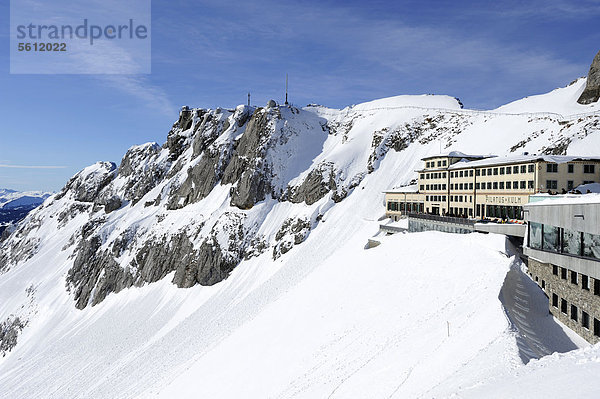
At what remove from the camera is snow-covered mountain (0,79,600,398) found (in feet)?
67.4

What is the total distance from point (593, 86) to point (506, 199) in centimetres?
4432

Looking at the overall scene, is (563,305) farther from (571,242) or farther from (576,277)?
(571,242)

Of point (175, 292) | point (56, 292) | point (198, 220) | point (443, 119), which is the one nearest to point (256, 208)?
point (198, 220)

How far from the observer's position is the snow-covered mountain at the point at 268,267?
2053 centimetres

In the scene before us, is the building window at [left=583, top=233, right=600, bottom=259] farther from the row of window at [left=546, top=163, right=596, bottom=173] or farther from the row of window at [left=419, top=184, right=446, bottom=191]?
the row of window at [left=419, top=184, right=446, bottom=191]

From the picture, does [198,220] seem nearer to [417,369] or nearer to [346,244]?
[346,244]

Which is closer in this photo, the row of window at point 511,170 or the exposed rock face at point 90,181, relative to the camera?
the row of window at point 511,170

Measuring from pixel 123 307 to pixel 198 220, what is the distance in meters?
21.9

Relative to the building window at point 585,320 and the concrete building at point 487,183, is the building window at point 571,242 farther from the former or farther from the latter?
the concrete building at point 487,183

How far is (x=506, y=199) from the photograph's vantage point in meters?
41.0

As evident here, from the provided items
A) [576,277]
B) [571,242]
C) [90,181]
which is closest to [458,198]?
[571,242]

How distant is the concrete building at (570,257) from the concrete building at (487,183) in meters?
17.5

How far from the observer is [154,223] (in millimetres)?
90375

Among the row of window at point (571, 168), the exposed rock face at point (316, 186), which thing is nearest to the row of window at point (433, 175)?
the row of window at point (571, 168)
